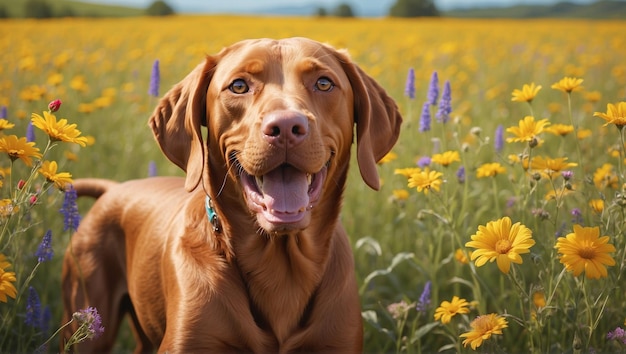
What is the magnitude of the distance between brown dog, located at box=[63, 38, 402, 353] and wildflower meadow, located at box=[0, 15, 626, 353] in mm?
308

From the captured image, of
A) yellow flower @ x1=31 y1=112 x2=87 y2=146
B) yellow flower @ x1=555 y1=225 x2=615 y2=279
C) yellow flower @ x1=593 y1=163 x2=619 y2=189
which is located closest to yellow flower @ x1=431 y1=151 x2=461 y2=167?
yellow flower @ x1=593 y1=163 x2=619 y2=189

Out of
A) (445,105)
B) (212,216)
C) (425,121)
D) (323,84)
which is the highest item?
(323,84)

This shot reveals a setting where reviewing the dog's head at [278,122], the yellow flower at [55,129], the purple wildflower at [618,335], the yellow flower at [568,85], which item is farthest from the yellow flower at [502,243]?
the yellow flower at [55,129]

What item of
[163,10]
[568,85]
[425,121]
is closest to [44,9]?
[163,10]

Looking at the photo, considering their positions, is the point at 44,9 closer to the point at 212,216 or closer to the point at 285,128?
the point at 212,216

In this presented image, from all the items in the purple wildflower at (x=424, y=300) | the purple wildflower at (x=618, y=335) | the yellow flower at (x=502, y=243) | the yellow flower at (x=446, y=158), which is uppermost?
the yellow flower at (x=446, y=158)

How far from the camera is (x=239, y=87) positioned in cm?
275

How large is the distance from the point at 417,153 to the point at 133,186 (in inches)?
97.2

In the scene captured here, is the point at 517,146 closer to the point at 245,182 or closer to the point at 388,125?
the point at 388,125

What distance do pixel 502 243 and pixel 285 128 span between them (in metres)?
0.87

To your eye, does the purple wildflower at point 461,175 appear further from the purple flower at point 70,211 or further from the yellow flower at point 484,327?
the purple flower at point 70,211

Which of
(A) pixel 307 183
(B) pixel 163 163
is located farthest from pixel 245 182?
(B) pixel 163 163

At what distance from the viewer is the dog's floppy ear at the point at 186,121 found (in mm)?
2826

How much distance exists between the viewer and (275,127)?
2.39 metres
